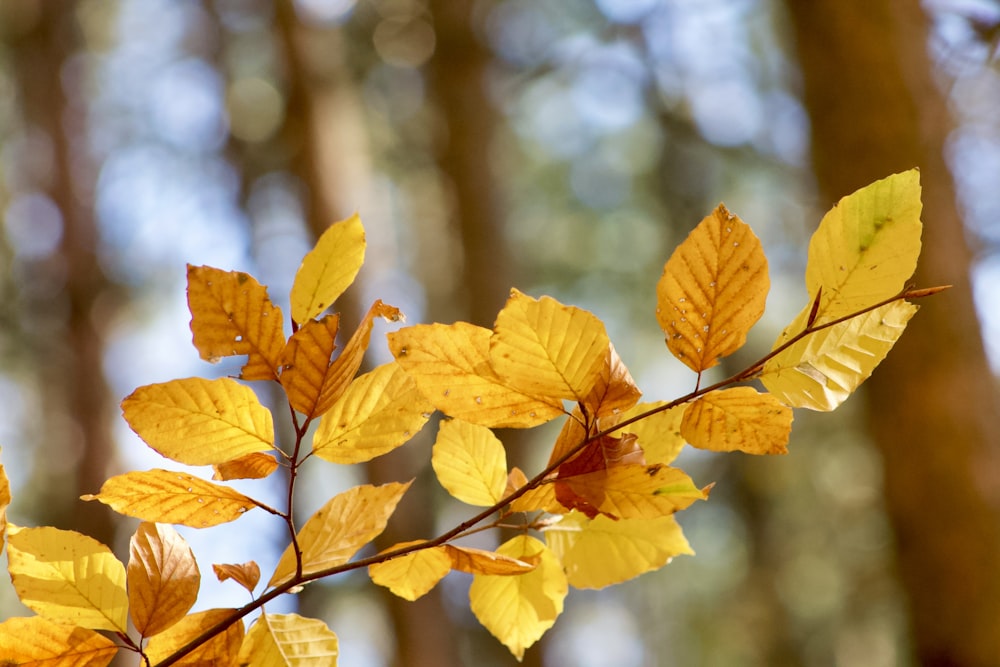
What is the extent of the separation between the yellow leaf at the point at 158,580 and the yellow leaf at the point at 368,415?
0.07m

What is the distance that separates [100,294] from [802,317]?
298cm

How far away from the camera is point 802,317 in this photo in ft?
0.84

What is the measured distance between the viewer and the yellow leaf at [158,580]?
279 mm

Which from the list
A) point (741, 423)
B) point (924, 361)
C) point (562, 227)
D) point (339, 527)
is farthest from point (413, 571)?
point (562, 227)

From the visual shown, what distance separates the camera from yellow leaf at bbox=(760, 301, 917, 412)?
0.81 ft

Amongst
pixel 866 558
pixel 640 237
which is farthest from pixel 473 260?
pixel 866 558

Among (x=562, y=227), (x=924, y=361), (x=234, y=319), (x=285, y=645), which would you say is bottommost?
(x=285, y=645)

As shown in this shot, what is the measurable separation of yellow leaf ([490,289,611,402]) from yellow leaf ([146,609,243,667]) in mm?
146

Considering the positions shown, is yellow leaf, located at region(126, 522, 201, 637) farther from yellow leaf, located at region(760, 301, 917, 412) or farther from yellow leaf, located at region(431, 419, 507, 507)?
yellow leaf, located at region(760, 301, 917, 412)

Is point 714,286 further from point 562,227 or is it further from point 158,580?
point 562,227

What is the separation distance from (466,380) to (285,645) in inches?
5.1

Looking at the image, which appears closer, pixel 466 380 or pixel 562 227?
pixel 466 380

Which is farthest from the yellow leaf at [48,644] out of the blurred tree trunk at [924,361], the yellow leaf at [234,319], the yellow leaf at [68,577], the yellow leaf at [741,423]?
the blurred tree trunk at [924,361]

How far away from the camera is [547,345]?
0.25 meters
